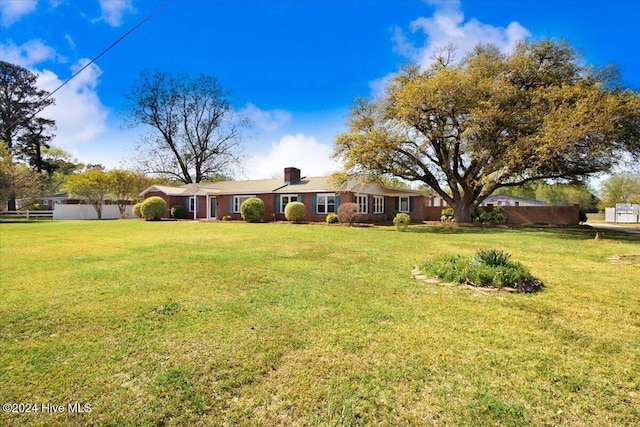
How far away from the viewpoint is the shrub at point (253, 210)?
22.3 metres

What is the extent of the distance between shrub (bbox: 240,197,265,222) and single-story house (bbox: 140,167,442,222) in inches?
66.1

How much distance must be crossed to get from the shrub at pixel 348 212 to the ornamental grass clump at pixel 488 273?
1337cm

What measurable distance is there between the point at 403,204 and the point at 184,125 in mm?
27359

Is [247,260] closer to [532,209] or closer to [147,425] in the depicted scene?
[147,425]

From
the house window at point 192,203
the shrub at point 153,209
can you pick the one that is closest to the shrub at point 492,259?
the shrub at point 153,209

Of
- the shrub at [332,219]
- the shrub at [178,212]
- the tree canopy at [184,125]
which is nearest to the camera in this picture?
the shrub at [332,219]

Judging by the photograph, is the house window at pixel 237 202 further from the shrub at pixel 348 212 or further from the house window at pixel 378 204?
the house window at pixel 378 204

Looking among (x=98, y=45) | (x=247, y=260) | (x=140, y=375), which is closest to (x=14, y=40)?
(x=98, y=45)

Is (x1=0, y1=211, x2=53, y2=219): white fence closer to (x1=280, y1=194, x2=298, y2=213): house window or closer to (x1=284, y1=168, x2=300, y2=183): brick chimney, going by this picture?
(x1=284, y1=168, x2=300, y2=183): brick chimney

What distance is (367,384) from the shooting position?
2686 millimetres

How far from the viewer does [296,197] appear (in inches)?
920

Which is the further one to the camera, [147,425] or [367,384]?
[367,384]

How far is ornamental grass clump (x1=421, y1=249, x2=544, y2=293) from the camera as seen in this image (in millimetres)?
5496

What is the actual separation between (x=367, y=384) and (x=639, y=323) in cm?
379
